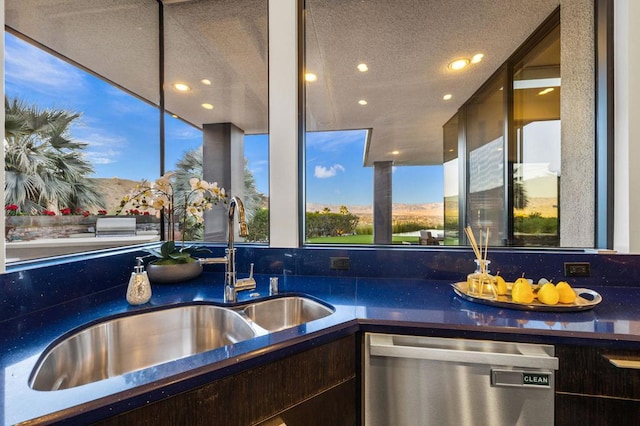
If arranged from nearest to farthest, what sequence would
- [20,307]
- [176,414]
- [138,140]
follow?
[176,414] → [20,307] → [138,140]

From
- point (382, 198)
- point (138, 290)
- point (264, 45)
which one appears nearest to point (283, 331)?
point (138, 290)

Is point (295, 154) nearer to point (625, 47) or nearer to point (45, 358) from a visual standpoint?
point (45, 358)

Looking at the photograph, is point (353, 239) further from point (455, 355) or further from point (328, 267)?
point (455, 355)

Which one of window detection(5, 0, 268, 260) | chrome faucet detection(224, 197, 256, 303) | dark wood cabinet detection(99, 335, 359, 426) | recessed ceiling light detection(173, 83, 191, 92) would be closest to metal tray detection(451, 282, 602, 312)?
dark wood cabinet detection(99, 335, 359, 426)

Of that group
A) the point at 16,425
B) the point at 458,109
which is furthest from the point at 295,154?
the point at 458,109

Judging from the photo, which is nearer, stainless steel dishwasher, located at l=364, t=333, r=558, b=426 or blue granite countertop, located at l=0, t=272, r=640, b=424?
blue granite countertop, located at l=0, t=272, r=640, b=424

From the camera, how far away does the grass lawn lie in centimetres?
169

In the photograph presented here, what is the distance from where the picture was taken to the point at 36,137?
3.88 feet

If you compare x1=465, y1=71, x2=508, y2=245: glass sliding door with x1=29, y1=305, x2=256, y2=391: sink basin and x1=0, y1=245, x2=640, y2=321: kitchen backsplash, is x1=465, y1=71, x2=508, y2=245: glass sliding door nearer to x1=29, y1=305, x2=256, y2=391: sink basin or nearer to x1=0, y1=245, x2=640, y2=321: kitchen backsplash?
x1=0, y1=245, x2=640, y2=321: kitchen backsplash

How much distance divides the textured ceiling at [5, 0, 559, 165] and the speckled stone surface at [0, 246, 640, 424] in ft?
3.41

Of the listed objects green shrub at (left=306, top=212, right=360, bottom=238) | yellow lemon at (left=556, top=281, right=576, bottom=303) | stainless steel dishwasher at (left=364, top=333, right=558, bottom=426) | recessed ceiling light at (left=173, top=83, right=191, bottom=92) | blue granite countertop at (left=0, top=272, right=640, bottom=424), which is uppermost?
recessed ceiling light at (left=173, top=83, right=191, bottom=92)

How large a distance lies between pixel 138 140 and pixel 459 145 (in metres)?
2.49

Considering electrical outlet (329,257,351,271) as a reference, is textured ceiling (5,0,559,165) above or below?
above

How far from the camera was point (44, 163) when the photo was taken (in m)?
1.21
